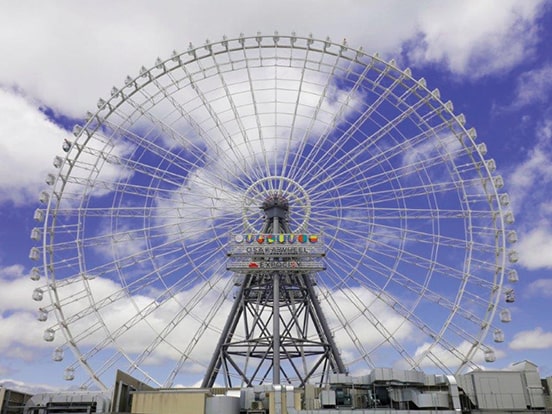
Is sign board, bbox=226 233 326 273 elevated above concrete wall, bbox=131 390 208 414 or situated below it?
above

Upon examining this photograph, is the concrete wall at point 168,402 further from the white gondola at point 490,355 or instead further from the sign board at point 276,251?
the white gondola at point 490,355

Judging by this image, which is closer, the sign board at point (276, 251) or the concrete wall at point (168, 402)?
the concrete wall at point (168, 402)

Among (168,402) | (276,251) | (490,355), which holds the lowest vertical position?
(168,402)

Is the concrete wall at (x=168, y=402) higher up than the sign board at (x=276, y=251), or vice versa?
the sign board at (x=276, y=251)

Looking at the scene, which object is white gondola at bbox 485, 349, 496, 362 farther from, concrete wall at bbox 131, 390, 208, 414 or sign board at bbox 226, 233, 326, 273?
concrete wall at bbox 131, 390, 208, 414

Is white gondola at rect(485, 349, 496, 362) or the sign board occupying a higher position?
the sign board

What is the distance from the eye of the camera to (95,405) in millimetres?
38844

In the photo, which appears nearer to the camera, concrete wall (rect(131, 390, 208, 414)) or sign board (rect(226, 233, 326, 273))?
concrete wall (rect(131, 390, 208, 414))

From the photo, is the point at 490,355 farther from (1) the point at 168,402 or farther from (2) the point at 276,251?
(1) the point at 168,402

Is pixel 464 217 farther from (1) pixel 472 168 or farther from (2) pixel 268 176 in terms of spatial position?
(2) pixel 268 176

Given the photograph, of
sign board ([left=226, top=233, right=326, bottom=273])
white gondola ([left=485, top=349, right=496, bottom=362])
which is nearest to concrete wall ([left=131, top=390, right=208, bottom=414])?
sign board ([left=226, top=233, right=326, bottom=273])

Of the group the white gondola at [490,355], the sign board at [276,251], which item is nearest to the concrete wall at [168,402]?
the sign board at [276,251]

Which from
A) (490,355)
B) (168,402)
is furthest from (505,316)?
(168,402)

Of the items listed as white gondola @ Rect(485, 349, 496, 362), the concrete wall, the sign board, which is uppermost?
the sign board
